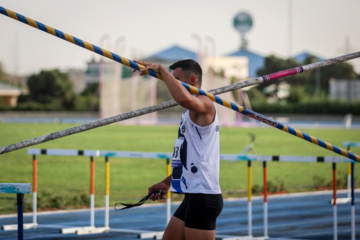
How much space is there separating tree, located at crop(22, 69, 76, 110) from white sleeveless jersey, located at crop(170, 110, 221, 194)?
239 feet

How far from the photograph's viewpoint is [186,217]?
17.1 ft

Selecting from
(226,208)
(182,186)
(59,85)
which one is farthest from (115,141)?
(59,85)

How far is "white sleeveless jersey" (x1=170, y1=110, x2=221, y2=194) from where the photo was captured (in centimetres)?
514

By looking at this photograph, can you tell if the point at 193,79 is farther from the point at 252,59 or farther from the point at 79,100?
the point at 252,59

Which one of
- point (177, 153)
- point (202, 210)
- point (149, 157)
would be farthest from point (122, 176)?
point (202, 210)

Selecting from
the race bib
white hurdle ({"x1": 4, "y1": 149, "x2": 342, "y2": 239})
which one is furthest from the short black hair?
white hurdle ({"x1": 4, "y1": 149, "x2": 342, "y2": 239})

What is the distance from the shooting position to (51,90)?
7950 cm

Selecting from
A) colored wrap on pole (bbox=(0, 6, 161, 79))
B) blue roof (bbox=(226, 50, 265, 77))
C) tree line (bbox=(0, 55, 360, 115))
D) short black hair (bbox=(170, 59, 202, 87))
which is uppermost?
blue roof (bbox=(226, 50, 265, 77))

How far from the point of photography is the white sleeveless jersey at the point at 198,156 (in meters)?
5.14

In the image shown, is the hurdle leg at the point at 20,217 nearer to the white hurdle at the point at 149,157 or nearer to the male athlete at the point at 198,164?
the male athlete at the point at 198,164

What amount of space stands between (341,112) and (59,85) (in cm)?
3058

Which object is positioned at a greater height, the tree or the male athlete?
the tree

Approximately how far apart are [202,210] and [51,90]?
7585cm

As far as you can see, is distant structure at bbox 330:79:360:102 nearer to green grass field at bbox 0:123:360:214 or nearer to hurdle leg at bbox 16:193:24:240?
green grass field at bbox 0:123:360:214
